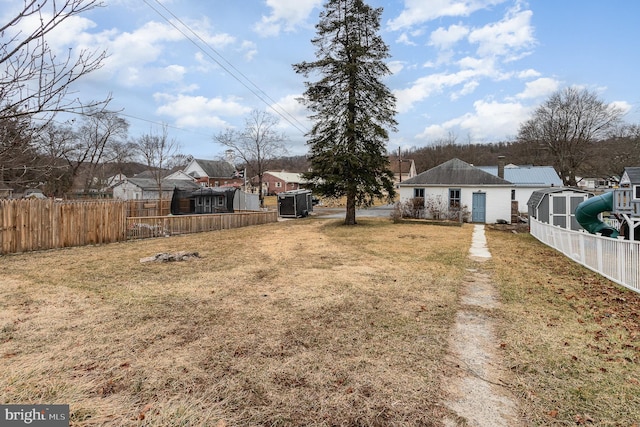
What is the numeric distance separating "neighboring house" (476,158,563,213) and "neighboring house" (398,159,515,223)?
132cm

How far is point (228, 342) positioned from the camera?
409cm

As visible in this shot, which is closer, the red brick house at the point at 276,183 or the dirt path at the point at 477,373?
the dirt path at the point at 477,373

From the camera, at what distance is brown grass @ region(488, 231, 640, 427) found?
289cm

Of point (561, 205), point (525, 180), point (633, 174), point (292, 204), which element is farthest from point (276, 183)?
point (633, 174)

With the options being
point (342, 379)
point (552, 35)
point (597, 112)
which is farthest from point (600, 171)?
point (342, 379)

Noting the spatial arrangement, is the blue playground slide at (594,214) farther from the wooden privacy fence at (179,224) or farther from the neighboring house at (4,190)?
the wooden privacy fence at (179,224)

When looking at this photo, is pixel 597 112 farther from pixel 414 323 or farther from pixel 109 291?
pixel 109 291

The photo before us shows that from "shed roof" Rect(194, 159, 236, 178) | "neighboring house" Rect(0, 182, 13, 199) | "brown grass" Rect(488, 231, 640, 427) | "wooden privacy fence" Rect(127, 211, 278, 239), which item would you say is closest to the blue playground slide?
"brown grass" Rect(488, 231, 640, 427)

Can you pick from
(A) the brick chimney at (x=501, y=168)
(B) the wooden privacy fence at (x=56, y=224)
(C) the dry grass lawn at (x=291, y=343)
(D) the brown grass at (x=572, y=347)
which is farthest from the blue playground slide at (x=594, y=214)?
(B) the wooden privacy fence at (x=56, y=224)

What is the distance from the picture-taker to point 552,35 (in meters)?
12.7

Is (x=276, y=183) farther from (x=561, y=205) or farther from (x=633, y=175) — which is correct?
(x=633, y=175)

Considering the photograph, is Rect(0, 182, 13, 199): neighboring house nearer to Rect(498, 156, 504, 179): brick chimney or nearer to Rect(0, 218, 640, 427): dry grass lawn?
Rect(0, 218, 640, 427): dry grass lawn

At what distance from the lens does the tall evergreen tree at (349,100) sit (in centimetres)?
1856

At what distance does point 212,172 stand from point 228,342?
194 feet
